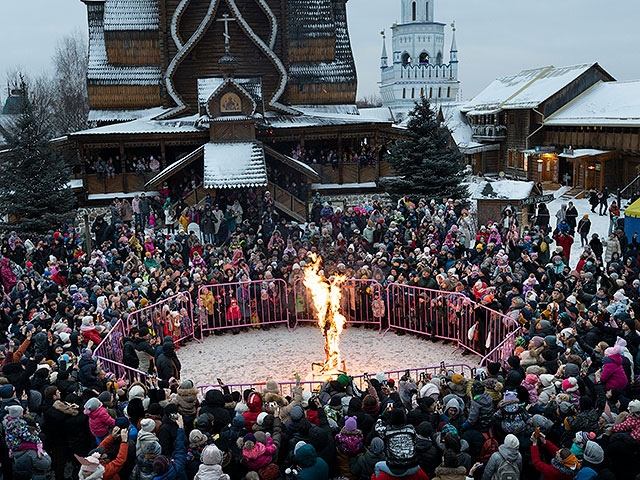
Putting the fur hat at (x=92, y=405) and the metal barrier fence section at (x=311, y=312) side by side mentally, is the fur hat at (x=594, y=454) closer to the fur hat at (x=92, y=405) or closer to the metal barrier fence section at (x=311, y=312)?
the metal barrier fence section at (x=311, y=312)

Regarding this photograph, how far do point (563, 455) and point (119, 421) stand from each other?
210 inches

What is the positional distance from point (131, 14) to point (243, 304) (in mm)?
22387

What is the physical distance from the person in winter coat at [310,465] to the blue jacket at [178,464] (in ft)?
4.44

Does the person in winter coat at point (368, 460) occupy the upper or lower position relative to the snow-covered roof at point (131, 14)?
lower

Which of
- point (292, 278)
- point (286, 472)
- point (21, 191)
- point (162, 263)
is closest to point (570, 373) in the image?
point (286, 472)

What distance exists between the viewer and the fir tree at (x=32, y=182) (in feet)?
71.9

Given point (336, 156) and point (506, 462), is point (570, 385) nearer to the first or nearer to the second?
point (506, 462)

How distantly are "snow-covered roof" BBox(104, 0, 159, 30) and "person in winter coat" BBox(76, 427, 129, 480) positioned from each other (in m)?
27.6

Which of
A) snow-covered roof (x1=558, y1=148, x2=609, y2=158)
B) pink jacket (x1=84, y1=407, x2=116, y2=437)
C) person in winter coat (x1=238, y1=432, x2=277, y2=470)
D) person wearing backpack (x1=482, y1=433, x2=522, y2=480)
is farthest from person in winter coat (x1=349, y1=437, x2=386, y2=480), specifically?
snow-covered roof (x1=558, y1=148, x2=609, y2=158)

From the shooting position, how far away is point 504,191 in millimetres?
22047

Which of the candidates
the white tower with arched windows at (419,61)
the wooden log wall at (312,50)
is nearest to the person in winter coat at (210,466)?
the wooden log wall at (312,50)

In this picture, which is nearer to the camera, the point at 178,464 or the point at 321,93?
the point at 178,464

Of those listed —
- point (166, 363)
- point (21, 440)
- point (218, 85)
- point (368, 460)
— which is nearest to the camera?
point (368, 460)

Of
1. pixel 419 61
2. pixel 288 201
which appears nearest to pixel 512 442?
pixel 288 201
